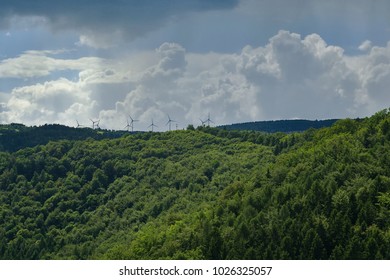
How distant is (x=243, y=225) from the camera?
16675 centimetres

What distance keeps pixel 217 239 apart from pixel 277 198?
19.6 metres

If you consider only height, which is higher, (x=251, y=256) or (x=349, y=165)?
(x=349, y=165)

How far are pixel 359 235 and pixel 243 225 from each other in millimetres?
28217

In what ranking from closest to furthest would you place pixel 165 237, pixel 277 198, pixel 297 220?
pixel 297 220 → pixel 277 198 → pixel 165 237

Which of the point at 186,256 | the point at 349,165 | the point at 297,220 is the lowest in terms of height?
the point at 186,256

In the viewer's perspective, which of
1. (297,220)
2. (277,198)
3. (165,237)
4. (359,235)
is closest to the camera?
(359,235)

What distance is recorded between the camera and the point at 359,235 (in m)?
152
